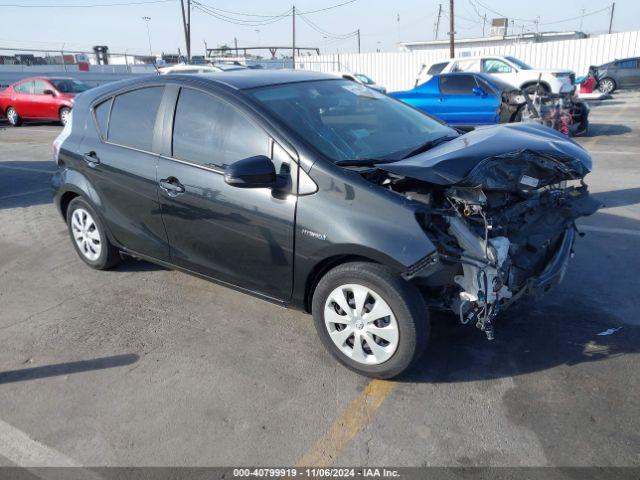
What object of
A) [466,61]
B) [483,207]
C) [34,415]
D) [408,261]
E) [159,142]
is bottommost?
[34,415]

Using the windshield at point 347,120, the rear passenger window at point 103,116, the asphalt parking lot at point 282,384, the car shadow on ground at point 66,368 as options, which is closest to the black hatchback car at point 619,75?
the asphalt parking lot at point 282,384

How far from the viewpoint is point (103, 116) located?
179 inches

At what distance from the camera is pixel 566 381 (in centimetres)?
317

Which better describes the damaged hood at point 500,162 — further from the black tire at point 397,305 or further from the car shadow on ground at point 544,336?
the car shadow on ground at point 544,336

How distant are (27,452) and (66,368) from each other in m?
0.80

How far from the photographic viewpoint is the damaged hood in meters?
2.99

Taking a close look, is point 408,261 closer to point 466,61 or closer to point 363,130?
point 363,130

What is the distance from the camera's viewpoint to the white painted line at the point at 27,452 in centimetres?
272

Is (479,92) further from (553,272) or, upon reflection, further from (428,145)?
(553,272)

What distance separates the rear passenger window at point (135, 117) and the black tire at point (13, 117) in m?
16.2

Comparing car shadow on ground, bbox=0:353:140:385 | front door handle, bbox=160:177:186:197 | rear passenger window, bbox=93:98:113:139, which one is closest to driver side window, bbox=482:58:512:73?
rear passenger window, bbox=93:98:113:139

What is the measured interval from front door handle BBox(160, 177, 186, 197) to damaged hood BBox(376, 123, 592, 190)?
151 centimetres

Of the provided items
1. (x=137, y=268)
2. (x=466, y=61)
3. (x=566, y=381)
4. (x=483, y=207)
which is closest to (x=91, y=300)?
(x=137, y=268)

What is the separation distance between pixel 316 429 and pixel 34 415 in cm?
164
